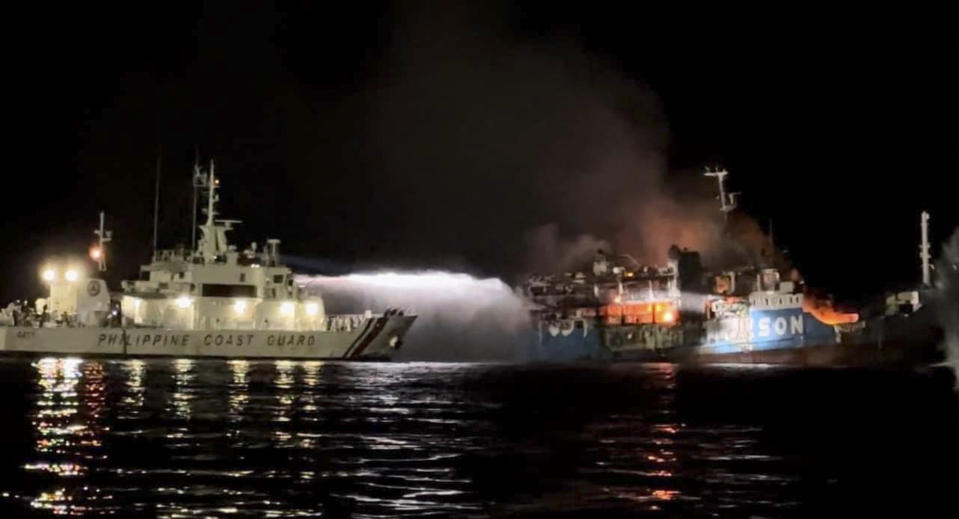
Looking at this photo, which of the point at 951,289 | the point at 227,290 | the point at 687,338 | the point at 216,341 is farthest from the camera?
the point at 687,338

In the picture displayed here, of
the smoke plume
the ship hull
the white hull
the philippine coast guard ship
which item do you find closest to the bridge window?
the philippine coast guard ship

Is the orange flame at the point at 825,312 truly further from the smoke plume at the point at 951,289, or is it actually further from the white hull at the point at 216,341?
the smoke plume at the point at 951,289

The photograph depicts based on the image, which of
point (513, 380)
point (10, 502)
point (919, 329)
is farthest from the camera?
point (919, 329)

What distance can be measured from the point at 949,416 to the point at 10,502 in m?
32.3

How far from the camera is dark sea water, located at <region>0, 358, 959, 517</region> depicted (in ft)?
62.4

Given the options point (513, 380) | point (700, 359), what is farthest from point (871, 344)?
point (513, 380)

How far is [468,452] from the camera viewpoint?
26312mm

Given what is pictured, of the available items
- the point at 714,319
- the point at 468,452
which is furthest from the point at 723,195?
the point at 468,452

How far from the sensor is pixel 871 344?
84.4 meters

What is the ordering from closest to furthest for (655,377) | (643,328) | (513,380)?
1. (513,380)
2. (655,377)
3. (643,328)

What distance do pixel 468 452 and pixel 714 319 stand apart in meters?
73.3

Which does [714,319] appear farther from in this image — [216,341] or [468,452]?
[468,452]

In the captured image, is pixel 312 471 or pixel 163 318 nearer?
pixel 312 471

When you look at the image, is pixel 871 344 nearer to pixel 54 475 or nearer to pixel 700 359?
pixel 700 359
